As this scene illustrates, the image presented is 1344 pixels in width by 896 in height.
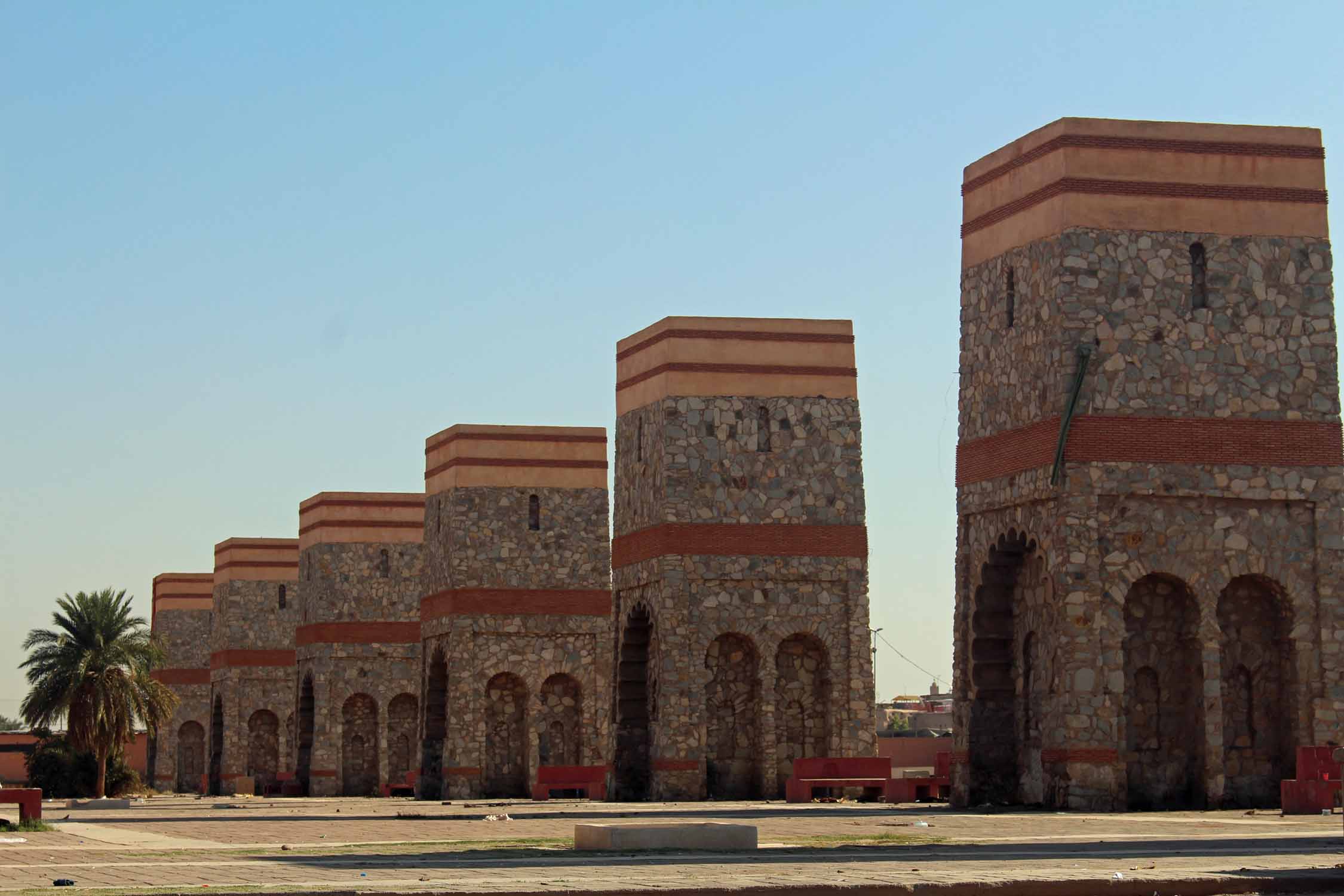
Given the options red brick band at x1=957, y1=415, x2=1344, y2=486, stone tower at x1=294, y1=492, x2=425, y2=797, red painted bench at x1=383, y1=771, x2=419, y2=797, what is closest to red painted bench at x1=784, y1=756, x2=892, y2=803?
red brick band at x1=957, y1=415, x2=1344, y2=486

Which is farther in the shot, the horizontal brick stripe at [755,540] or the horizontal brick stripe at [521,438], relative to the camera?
the horizontal brick stripe at [521,438]

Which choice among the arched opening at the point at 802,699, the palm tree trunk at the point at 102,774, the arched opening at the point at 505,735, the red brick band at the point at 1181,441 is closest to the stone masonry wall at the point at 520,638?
the arched opening at the point at 505,735

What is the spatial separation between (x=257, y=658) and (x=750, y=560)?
3382 centimetres

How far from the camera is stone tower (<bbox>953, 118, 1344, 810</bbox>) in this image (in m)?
27.1

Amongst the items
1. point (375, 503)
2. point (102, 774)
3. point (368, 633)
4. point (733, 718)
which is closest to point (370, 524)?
point (375, 503)

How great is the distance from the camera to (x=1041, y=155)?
28.2 m

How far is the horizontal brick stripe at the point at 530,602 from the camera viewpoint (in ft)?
148

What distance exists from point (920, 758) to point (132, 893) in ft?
200

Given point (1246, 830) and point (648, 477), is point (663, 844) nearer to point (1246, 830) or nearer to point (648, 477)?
point (1246, 830)

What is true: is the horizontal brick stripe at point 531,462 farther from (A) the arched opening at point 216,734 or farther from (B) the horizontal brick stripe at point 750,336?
(A) the arched opening at point 216,734

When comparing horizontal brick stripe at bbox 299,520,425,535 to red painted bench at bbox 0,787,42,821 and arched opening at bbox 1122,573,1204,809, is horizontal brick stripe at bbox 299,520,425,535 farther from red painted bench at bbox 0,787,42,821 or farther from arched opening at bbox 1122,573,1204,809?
arched opening at bbox 1122,573,1204,809

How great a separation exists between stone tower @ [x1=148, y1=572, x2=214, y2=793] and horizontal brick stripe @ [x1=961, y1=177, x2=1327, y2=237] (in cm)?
5004

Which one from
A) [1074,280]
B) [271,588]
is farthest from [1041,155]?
[271,588]

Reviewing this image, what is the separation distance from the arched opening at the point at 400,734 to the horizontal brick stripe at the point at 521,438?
35.5 feet
